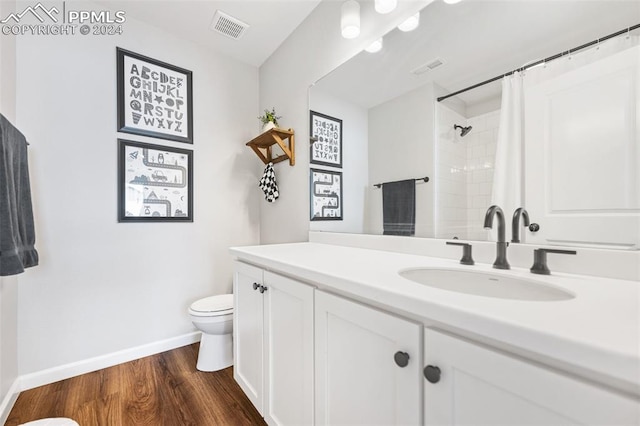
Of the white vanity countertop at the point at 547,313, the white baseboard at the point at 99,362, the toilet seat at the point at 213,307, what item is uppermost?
the white vanity countertop at the point at 547,313

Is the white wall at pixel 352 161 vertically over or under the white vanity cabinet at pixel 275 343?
over

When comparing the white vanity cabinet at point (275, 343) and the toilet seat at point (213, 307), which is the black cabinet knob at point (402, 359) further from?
the toilet seat at point (213, 307)

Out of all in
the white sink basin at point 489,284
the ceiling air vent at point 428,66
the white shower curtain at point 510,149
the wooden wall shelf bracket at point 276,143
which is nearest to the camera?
the white sink basin at point 489,284

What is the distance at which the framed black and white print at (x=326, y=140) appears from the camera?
1798 mm

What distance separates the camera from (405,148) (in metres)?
1.40

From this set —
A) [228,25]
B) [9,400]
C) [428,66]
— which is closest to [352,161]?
[428,66]

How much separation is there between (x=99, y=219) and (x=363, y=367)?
6.53ft

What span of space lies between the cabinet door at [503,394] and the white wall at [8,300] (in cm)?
199

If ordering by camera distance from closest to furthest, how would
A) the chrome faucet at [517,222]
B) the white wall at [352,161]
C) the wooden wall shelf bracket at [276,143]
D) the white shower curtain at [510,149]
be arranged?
the chrome faucet at [517,222] < the white shower curtain at [510,149] < the white wall at [352,161] < the wooden wall shelf bracket at [276,143]

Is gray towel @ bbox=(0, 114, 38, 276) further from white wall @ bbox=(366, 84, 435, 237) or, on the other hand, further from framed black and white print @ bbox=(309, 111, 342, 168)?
white wall @ bbox=(366, 84, 435, 237)

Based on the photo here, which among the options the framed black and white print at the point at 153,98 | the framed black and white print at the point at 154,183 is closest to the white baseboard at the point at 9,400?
the framed black and white print at the point at 154,183

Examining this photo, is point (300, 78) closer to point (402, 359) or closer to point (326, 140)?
point (326, 140)

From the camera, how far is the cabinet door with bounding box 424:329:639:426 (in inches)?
15.7

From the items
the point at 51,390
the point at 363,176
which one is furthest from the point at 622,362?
the point at 51,390
